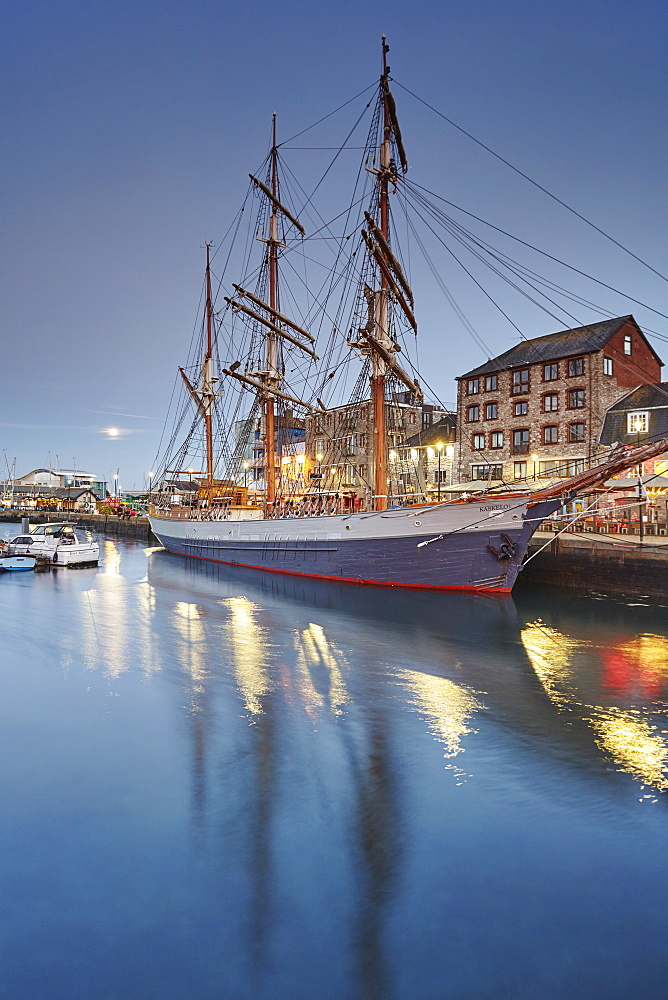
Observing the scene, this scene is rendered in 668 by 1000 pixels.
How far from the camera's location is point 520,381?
5012 centimetres

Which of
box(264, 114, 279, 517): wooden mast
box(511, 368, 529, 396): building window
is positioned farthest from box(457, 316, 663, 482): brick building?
box(264, 114, 279, 517): wooden mast

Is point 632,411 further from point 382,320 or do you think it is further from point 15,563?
point 15,563

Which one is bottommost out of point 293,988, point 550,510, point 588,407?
point 293,988

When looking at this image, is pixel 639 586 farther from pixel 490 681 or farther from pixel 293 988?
pixel 293 988

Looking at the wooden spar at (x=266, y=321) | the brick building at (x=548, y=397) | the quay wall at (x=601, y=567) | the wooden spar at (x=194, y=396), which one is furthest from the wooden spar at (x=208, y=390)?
the quay wall at (x=601, y=567)

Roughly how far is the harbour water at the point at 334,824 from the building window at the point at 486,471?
111 feet

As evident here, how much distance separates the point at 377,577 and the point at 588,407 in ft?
85.3

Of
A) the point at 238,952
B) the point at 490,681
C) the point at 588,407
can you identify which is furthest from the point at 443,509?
the point at 588,407

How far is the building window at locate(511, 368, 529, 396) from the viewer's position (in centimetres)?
4959

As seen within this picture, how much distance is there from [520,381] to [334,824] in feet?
155

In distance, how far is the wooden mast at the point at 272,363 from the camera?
41594 millimetres

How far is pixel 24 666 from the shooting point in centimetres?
1670

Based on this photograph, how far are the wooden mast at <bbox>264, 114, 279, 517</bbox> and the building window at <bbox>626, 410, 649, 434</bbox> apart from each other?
26.7 m

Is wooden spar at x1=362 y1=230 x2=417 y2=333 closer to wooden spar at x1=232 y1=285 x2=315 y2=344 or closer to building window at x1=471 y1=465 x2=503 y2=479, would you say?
wooden spar at x1=232 y1=285 x2=315 y2=344
